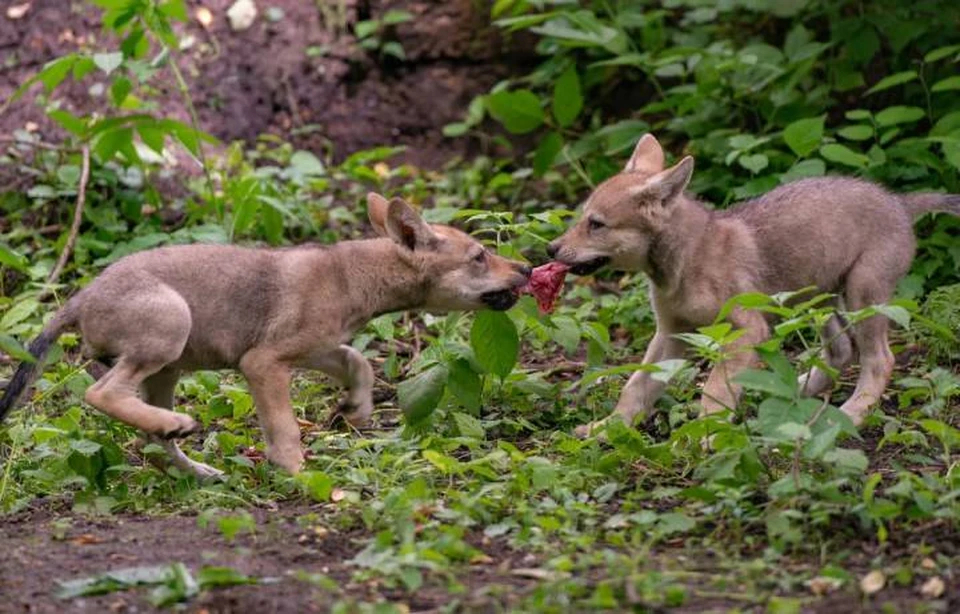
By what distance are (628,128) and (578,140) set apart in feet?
3.29

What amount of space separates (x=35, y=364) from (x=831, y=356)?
4.60 meters

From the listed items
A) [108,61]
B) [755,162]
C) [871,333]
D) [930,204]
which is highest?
[108,61]

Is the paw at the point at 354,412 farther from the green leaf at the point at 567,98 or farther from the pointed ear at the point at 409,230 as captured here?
the green leaf at the point at 567,98

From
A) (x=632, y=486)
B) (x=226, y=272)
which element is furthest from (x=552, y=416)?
(x=226, y=272)

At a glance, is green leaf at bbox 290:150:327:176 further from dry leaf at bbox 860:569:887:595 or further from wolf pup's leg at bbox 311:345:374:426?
dry leaf at bbox 860:569:887:595

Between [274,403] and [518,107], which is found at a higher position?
[274,403]

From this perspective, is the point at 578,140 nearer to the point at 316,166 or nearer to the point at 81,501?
the point at 316,166

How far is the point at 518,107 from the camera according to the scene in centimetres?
1167

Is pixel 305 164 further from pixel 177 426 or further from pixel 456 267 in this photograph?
pixel 177 426

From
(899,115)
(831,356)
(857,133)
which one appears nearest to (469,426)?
(831,356)

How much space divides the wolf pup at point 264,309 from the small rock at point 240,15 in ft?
17.4

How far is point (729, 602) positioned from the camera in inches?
213

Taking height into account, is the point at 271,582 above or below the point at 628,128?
above

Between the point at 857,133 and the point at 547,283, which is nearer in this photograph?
the point at 547,283
